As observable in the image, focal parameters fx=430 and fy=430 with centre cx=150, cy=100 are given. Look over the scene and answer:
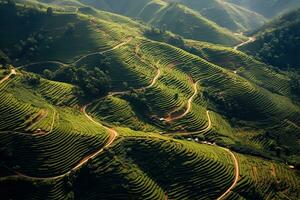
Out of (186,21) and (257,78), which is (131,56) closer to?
(257,78)

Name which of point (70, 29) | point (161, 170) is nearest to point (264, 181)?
point (161, 170)

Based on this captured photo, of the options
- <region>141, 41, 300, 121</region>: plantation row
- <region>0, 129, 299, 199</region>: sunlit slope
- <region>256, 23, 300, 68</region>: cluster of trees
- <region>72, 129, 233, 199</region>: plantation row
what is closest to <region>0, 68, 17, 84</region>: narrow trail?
<region>0, 129, 299, 199</region>: sunlit slope

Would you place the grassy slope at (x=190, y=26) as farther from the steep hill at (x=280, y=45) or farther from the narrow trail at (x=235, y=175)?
the narrow trail at (x=235, y=175)

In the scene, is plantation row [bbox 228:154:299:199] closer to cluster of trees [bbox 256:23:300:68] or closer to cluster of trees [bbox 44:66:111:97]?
cluster of trees [bbox 44:66:111:97]

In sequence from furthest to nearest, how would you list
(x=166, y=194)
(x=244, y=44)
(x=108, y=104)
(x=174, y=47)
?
(x=244, y=44) < (x=174, y=47) < (x=108, y=104) < (x=166, y=194)

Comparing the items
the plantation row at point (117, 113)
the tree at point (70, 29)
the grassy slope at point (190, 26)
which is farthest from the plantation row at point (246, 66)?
the plantation row at point (117, 113)

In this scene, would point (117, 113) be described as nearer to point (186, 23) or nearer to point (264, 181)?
point (264, 181)

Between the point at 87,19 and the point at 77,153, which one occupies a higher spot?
the point at 87,19

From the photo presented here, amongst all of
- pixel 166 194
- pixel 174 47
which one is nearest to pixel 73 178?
pixel 166 194
